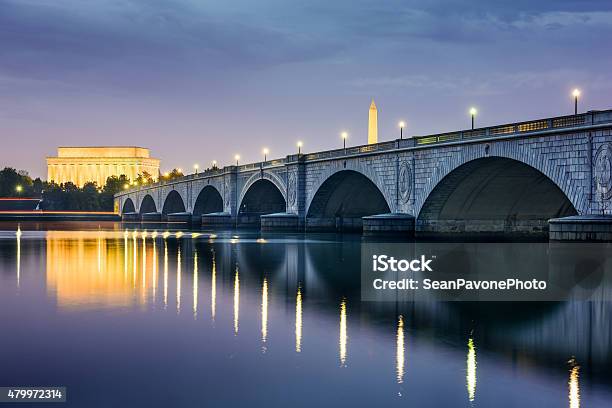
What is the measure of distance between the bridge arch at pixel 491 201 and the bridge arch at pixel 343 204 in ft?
59.9

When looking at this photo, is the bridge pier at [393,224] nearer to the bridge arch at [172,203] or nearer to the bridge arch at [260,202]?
the bridge arch at [260,202]

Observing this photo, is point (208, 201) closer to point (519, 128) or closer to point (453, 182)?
point (453, 182)

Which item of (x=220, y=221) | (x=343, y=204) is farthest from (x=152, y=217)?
(x=343, y=204)

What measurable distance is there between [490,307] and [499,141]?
2738 cm

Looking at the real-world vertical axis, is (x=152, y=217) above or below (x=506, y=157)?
below

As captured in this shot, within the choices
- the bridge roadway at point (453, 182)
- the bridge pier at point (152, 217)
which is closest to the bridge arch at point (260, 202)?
the bridge roadway at point (453, 182)

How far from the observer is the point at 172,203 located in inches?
6102

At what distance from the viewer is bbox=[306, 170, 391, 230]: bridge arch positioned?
78500mm

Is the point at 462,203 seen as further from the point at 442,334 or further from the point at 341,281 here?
the point at 442,334

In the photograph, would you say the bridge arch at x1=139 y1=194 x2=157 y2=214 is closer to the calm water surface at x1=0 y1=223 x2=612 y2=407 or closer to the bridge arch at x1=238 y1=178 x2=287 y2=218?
the bridge arch at x1=238 y1=178 x2=287 y2=218

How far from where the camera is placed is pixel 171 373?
48.6 ft

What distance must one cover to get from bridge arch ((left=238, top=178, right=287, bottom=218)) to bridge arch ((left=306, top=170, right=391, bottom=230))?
21.5m

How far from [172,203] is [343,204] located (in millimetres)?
79254

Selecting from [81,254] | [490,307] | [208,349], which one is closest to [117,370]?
[208,349]
